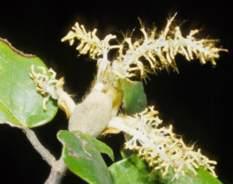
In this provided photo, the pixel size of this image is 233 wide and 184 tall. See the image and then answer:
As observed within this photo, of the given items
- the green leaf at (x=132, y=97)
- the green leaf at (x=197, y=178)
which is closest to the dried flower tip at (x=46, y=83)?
the green leaf at (x=132, y=97)

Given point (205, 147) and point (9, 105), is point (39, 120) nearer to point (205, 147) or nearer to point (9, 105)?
point (9, 105)

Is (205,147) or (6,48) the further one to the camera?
(205,147)

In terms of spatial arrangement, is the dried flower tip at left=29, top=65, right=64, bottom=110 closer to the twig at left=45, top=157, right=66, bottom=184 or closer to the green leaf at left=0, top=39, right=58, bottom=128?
the green leaf at left=0, top=39, right=58, bottom=128

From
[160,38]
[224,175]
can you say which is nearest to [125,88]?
[160,38]

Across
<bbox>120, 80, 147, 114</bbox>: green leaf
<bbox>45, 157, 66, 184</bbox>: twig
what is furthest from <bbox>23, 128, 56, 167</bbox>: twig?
<bbox>120, 80, 147, 114</bbox>: green leaf

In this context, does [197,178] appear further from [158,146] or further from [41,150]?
[41,150]

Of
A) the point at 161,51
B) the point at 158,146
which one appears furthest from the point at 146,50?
the point at 158,146

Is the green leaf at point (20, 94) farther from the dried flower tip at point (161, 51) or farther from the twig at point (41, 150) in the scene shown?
the dried flower tip at point (161, 51)
